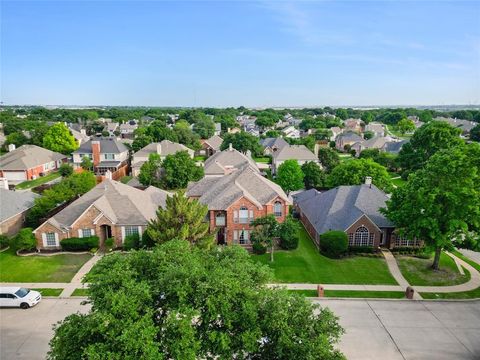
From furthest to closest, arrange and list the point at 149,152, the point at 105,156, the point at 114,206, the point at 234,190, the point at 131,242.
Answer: the point at 149,152 < the point at 105,156 < the point at 234,190 < the point at 114,206 < the point at 131,242

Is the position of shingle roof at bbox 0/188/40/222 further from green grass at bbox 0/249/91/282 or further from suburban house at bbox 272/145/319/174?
suburban house at bbox 272/145/319/174

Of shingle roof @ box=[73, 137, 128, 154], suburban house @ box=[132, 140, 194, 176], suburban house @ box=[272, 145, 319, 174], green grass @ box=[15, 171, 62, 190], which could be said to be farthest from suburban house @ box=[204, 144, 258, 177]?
green grass @ box=[15, 171, 62, 190]

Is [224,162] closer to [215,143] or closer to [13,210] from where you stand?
[13,210]

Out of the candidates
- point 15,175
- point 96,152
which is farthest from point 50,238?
point 96,152

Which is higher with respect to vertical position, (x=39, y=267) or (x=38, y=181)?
(x=38, y=181)

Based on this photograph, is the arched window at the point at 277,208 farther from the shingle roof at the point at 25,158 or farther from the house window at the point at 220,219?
the shingle roof at the point at 25,158

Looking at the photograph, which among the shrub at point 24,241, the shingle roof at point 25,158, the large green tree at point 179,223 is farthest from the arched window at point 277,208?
the shingle roof at point 25,158

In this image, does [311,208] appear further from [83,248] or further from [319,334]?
[319,334]
